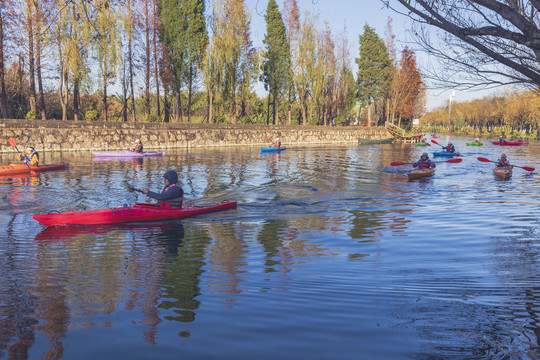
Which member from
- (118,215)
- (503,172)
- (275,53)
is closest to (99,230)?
(118,215)

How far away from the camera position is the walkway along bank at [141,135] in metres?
26.5

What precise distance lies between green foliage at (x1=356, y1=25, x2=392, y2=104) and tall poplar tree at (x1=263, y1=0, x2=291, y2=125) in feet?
49.8

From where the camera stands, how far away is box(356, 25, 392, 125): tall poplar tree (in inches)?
2174

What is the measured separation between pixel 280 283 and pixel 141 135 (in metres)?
28.5

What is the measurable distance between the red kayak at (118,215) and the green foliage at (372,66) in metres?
49.4

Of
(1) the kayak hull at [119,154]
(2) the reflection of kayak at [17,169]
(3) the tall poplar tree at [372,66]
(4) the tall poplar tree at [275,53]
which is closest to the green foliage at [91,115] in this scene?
(1) the kayak hull at [119,154]

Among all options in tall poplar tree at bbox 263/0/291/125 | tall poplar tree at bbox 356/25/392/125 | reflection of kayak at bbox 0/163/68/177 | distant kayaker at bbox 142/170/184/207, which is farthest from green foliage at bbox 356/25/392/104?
distant kayaker at bbox 142/170/184/207

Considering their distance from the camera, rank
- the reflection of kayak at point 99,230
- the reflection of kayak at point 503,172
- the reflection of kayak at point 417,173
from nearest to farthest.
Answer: the reflection of kayak at point 99,230, the reflection of kayak at point 417,173, the reflection of kayak at point 503,172

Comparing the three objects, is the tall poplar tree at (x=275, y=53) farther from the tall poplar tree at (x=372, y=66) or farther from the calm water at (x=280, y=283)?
the calm water at (x=280, y=283)

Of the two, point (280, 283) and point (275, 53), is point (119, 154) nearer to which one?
point (280, 283)

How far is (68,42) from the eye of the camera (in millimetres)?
28906

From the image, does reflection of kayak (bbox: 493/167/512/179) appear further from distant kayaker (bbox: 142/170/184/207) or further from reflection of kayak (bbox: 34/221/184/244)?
reflection of kayak (bbox: 34/221/184/244)

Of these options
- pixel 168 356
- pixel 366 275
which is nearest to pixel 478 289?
pixel 366 275

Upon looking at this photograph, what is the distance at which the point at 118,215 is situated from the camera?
8.93 meters
